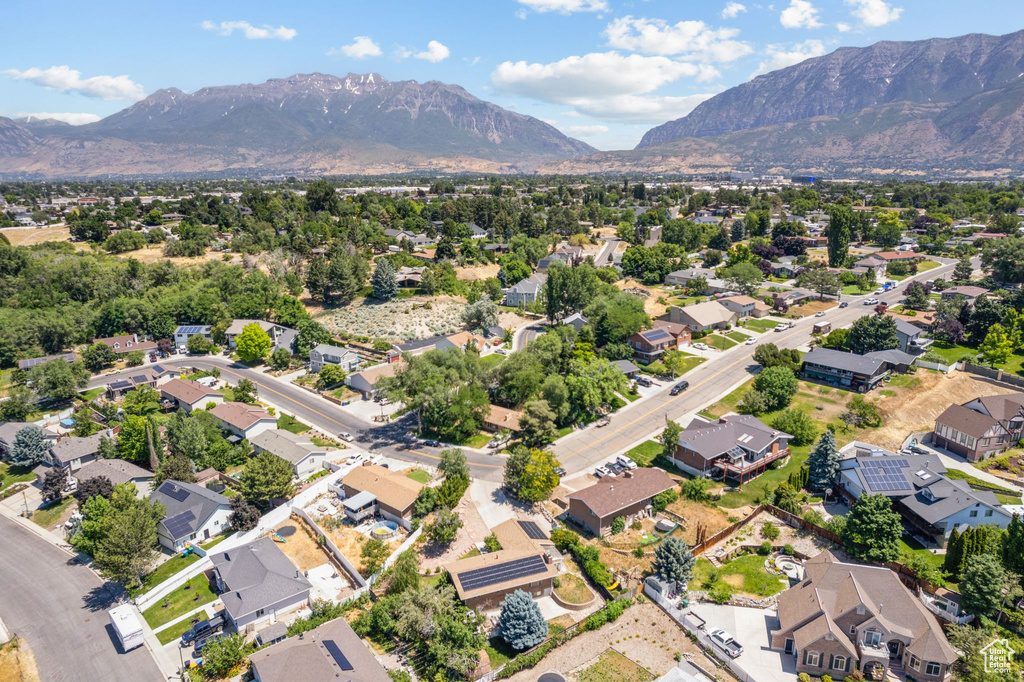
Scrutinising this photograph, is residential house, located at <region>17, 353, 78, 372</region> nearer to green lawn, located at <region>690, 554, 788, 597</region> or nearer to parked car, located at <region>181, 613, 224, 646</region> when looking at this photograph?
parked car, located at <region>181, 613, 224, 646</region>

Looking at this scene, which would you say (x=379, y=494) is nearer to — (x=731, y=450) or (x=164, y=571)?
(x=164, y=571)

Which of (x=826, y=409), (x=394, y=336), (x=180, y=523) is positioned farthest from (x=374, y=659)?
(x=394, y=336)

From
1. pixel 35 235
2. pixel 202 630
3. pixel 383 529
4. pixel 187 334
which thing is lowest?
pixel 202 630

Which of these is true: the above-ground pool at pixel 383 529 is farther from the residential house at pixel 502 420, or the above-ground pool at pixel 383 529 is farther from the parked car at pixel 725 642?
the parked car at pixel 725 642

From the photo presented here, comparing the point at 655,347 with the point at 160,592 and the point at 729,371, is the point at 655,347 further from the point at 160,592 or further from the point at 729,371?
the point at 160,592

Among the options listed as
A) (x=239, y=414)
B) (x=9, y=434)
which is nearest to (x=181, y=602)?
(x=239, y=414)

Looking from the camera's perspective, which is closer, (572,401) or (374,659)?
(374,659)
